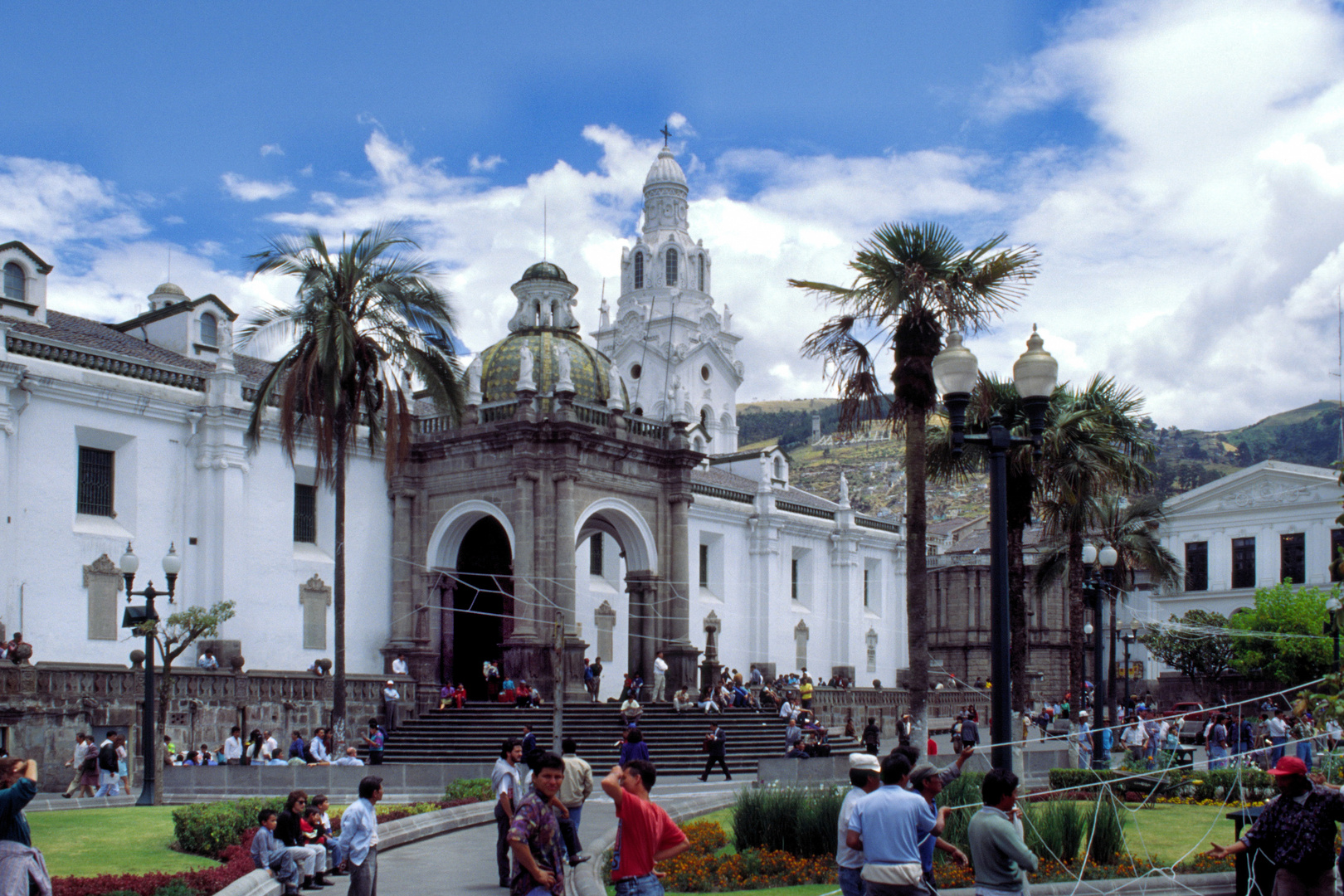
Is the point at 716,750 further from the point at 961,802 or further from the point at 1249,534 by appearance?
the point at 1249,534

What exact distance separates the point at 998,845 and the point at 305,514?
27.8 metres

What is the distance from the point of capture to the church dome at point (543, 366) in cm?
3706

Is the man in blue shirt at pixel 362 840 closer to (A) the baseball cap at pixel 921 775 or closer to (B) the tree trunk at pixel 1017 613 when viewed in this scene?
(A) the baseball cap at pixel 921 775

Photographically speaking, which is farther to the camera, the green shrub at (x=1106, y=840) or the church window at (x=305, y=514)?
the church window at (x=305, y=514)

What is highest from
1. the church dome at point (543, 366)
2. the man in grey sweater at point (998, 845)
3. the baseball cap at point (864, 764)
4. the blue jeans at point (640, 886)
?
the church dome at point (543, 366)

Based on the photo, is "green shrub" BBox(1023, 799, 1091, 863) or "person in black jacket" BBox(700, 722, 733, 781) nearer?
"green shrub" BBox(1023, 799, 1091, 863)

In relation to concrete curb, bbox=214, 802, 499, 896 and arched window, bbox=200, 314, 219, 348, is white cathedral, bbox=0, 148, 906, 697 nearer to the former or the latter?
arched window, bbox=200, 314, 219, 348

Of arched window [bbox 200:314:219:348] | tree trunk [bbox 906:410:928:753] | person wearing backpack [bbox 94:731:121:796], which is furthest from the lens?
arched window [bbox 200:314:219:348]

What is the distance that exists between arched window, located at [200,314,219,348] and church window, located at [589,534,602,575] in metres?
12.4

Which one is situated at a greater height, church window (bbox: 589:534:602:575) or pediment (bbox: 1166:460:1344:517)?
pediment (bbox: 1166:460:1344:517)

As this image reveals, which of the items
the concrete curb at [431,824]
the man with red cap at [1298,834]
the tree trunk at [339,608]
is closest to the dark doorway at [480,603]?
the tree trunk at [339,608]

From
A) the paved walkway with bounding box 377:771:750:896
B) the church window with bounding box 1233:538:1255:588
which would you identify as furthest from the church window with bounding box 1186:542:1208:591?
the paved walkway with bounding box 377:771:750:896

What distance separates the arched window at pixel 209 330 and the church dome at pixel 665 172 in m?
39.4

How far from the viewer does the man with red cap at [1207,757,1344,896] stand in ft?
29.1
